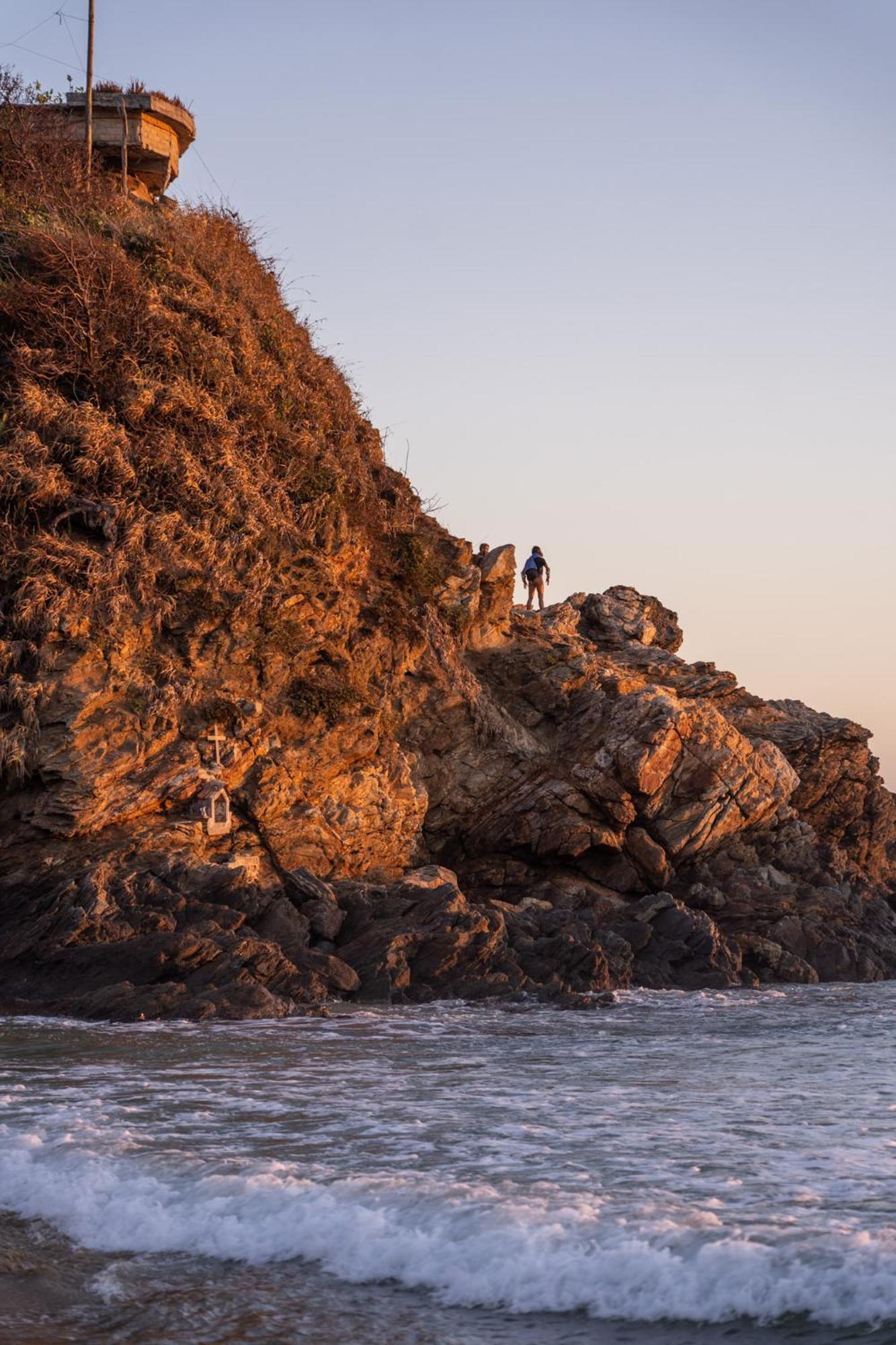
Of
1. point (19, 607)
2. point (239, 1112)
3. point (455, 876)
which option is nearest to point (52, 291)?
point (19, 607)

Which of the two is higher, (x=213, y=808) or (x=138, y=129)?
(x=138, y=129)

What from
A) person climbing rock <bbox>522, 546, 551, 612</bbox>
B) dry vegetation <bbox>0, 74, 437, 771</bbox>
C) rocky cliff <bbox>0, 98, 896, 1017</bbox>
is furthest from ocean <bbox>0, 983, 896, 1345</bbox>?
person climbing rock <bbox>522, 546, 551, 612</bbox>

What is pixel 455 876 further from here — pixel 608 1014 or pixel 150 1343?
pixel 150 1343

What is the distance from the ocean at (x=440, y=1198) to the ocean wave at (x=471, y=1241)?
0.01m

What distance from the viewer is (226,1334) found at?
5.16 metres

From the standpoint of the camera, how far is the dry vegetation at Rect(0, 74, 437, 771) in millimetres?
18656

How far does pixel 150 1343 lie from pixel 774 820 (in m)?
21.7

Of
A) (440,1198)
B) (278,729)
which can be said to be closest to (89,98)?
(278,729)

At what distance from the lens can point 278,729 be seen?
2050 cm

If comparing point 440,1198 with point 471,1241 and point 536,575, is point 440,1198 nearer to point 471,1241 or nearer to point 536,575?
point 471,1241

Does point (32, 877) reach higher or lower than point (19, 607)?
lower

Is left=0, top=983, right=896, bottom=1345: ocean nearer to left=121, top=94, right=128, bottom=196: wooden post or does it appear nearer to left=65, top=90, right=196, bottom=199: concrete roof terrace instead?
left=121, top=94, right=128, bottom=196: wooden post

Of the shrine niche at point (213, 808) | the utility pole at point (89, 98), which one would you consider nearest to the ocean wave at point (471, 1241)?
the shrine niche at point (213, 808)

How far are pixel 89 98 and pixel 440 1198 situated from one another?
26.0 meters
